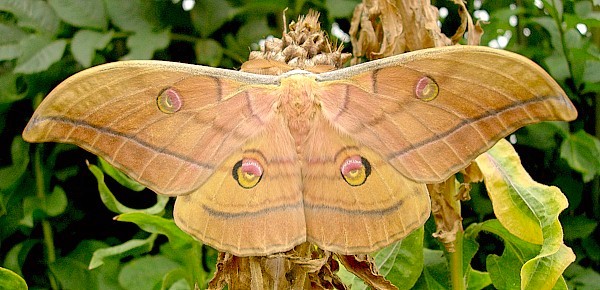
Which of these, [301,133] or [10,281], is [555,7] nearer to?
[301,133]

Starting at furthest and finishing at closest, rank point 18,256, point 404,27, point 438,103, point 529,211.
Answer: point 18,256 < point 404,27 < point 529,211 < point 438,103

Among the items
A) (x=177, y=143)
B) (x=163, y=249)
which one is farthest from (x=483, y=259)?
(x=177, y=143)

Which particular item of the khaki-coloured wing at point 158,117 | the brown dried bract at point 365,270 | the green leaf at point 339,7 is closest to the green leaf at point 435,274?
the brown dried bract at point 365,270

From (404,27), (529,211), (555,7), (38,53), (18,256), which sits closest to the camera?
(529,211)

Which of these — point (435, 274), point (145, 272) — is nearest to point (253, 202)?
point (435, 274)

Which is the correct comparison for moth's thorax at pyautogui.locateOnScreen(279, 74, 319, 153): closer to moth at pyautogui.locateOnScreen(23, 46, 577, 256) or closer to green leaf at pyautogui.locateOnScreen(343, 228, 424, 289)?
moth at pyautogui.locateOnScreen(23, 46, 577, 256)
